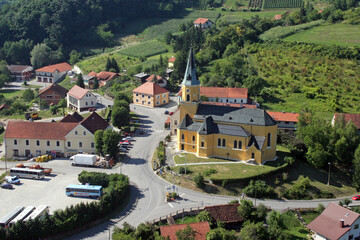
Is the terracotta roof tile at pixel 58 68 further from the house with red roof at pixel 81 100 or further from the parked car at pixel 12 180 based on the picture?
the parked car at pixel 12 180

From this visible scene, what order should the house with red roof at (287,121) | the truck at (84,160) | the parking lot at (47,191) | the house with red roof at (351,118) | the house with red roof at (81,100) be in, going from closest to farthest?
the parking lot at (47,191) → the truck at (84,160) → the house with red roof at (351,118) → the house with red roof at (287,121) → the house with red roof at (81,100)

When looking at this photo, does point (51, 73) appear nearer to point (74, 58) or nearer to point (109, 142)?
point (74, 58)

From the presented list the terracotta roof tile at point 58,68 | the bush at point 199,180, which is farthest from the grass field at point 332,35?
the bush at point 199,180

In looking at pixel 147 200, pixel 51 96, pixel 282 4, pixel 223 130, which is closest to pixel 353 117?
pixel 223 130

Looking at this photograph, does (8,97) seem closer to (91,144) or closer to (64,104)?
(64,104)

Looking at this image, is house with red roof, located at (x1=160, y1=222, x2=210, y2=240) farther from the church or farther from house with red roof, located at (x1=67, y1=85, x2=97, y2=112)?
house with red roof, located at (x1=67, y1=85, x2=97, y2=112)
